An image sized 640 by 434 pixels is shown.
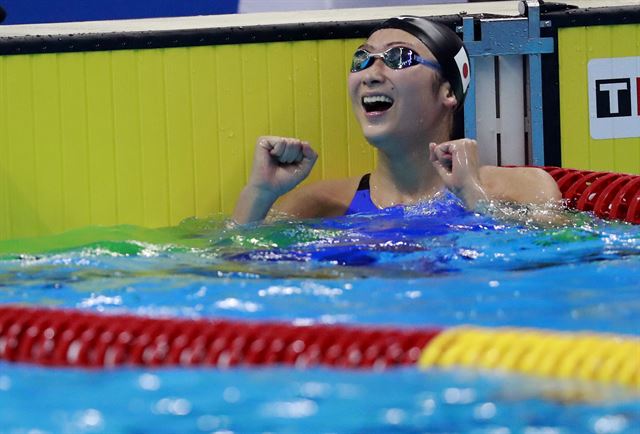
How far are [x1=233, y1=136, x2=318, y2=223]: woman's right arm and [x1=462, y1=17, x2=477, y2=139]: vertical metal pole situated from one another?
26.3 inches

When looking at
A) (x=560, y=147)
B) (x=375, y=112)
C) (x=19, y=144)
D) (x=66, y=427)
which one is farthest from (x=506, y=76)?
(x=66, y=427)

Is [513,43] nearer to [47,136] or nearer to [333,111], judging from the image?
[333,111]

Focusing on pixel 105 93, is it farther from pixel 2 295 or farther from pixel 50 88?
pixel 2 295

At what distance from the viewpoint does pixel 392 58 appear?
161 inches

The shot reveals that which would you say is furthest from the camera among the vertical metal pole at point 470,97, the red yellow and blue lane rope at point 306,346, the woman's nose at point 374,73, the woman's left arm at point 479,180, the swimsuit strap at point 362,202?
the vertical metal pole at point 470,97

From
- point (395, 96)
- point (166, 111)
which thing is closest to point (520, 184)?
point (395, 96)

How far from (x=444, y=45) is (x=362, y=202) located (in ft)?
2.06

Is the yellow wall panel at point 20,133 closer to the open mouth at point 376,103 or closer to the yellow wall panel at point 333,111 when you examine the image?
the yellow wall panel at point 333,111

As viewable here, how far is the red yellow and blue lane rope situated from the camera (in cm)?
217

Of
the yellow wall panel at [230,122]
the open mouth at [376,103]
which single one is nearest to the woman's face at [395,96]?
the open mouth at [376,103]

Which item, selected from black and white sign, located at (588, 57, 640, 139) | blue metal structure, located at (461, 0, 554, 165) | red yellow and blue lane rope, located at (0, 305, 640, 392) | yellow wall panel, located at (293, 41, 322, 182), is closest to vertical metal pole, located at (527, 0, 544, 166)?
blue metal structure, located at (461, 0, 554, 165)

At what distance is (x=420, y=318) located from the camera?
259cm

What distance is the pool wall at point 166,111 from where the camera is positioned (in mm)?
4473

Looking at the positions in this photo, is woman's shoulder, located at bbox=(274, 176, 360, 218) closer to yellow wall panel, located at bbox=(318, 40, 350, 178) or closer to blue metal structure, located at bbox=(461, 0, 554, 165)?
yellow wall panel, located at bbox=(318, 40, 350, 178)
